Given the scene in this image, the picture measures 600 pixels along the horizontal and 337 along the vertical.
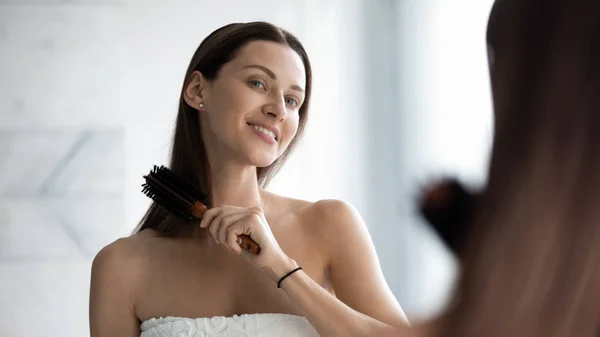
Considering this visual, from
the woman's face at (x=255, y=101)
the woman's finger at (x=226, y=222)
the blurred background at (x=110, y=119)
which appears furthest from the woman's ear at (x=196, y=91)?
the blurred background at (x=110, y=119)

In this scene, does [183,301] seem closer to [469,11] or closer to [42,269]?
[42,269]

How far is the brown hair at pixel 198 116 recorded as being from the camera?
0.99 meters

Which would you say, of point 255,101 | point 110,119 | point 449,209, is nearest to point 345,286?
point 255,101

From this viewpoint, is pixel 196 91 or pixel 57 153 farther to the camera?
pixel 57 153

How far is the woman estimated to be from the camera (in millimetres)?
927

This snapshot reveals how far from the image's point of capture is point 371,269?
95 cm

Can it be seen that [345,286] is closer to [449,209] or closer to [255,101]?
[255,101]

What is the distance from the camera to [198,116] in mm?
1040

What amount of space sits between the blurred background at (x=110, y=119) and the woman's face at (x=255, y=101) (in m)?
0.61

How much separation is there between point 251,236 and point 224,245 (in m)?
0.06

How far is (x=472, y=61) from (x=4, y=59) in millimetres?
1016

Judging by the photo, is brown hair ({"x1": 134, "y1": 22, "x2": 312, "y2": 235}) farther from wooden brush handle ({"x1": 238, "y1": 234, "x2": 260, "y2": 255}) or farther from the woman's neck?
wooden brush handle ({"x1": 238, "y1": 234, "x2": 260, "y2": 255})

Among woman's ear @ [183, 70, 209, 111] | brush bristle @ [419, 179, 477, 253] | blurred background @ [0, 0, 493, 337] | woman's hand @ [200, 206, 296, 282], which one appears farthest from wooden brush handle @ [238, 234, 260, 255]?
blurred background @ [0, 0, 493, 337]

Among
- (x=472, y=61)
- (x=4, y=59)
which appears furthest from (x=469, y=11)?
(x=4, y=59)
